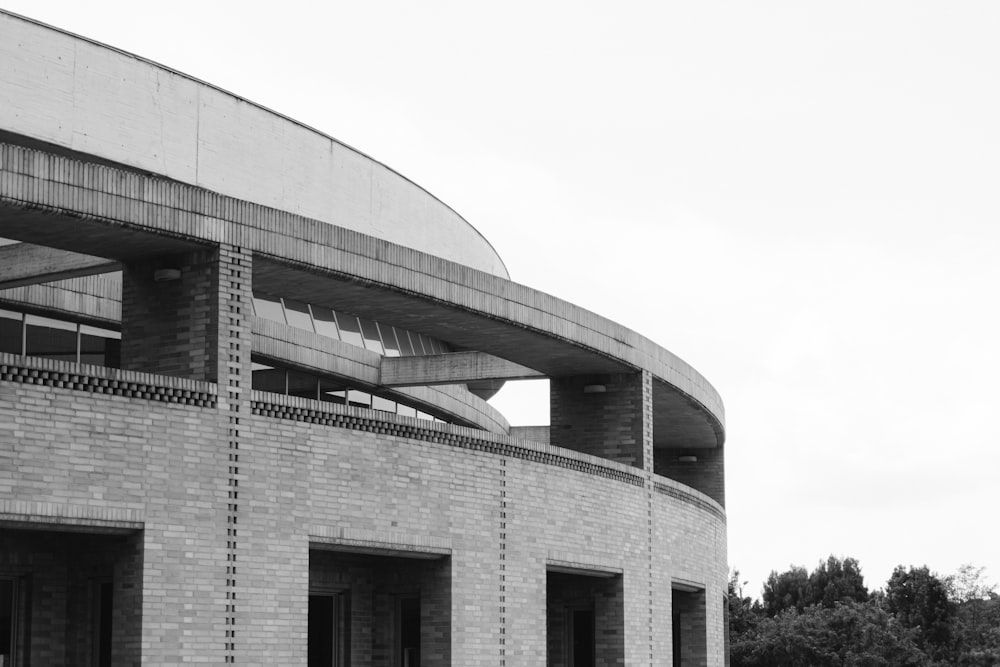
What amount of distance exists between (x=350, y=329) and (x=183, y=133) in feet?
15.7

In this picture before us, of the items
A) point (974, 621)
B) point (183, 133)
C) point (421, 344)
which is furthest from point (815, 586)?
A: point (183, 133)

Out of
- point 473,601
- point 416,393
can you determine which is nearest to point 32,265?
point 473,601

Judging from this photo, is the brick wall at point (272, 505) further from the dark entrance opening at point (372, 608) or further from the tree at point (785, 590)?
the tree at point (785, 590)

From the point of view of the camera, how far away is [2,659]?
16438mm

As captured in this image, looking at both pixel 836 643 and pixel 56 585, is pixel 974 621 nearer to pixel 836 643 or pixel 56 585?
pixel 836 643

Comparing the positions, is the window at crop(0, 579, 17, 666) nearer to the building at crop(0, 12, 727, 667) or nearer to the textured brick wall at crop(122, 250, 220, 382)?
the building at crop(0, 12, 727, 667)

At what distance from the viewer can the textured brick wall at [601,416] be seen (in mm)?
24578

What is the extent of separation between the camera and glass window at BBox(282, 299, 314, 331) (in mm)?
24891

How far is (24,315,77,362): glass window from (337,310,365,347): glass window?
6.73 m

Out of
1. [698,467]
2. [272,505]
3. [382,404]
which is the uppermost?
[382,404]

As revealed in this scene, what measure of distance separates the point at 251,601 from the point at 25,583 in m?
2.70

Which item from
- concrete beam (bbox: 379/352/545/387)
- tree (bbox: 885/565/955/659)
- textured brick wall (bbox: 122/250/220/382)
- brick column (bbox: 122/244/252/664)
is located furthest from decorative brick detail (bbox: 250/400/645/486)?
tree (bbox: 885/565/955/659)

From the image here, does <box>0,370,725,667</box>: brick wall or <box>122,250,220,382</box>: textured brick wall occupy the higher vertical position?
<box>122,250,220,382</box>: textured brick wall

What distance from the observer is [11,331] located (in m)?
19.8
